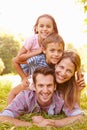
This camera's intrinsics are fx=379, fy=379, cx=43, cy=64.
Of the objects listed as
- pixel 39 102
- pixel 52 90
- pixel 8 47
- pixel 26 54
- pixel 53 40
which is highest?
pixel 53 40

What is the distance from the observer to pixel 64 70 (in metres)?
3.72

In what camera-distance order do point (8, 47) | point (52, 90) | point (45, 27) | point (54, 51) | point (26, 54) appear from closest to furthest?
1. point (52, 90)
2. point (54, 51)
3. point (45, 27)
4. point (26, 54)
5. point (8, 47)

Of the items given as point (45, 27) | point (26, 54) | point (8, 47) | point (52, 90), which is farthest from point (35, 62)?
point (8, 47)

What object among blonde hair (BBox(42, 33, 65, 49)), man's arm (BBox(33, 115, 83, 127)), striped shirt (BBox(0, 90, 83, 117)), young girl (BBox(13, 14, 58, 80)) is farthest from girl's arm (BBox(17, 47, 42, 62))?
man's arm (BBox(33, 115, 83, 127))

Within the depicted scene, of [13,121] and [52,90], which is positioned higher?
[52,90]

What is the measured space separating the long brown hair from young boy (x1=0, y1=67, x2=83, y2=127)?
0.21 feet

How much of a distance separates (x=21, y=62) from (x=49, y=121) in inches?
43.8

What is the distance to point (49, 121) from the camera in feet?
11.5

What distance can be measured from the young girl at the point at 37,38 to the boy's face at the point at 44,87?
0.59 m

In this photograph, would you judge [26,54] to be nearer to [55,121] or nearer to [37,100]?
[37,100]

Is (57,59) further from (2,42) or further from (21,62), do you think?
(2,42)

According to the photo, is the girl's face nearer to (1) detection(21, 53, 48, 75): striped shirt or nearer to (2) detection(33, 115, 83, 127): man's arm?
(1) detection(21, 53, 48, 75): striped shirt

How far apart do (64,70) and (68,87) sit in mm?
265

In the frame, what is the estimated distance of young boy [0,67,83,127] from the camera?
142 inches
